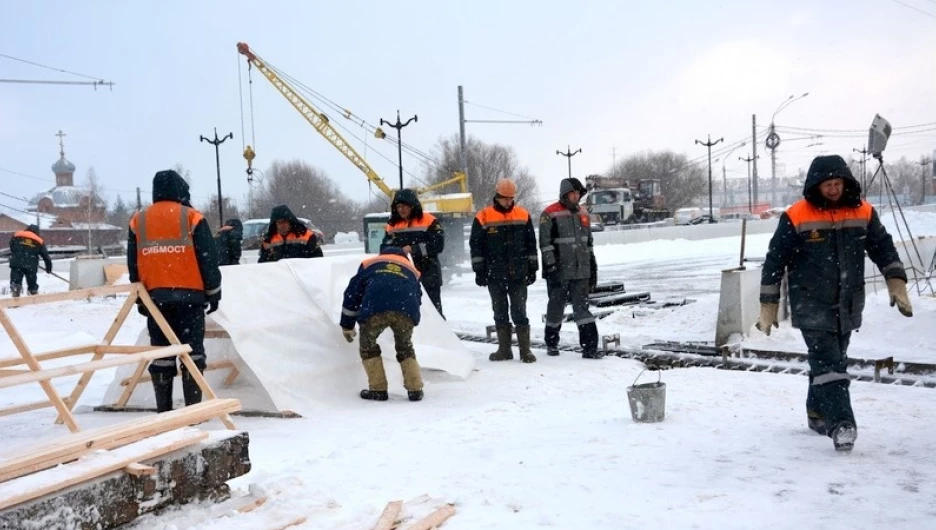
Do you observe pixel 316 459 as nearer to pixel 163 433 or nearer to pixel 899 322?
pixel 163 433

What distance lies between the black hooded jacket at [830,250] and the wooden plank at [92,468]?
135 inches

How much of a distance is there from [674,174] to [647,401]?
7940 centimetres

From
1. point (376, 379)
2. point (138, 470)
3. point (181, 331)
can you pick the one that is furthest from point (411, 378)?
point (138, 470)

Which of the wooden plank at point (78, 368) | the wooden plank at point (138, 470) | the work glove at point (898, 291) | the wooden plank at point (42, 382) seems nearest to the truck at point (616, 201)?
the work glove at point (898, 291)

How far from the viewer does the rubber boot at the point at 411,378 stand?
679 cm

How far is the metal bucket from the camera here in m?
5.31

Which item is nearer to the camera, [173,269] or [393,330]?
[173,269]

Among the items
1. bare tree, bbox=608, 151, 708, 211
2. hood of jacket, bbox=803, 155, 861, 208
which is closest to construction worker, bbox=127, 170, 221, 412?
hood of jacket, bbox=803, 155, 861, 208

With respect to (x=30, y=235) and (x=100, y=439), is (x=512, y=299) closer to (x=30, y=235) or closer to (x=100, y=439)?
(x=100, y=439)

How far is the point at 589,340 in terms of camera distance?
8.58m

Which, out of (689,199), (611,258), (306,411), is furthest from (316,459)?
(689,199)

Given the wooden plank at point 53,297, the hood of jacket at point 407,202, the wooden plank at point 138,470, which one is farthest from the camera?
the hood of jacket at point 407,202

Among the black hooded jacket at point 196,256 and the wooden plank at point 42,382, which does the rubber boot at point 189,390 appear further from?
the wooden plank at point 42,382

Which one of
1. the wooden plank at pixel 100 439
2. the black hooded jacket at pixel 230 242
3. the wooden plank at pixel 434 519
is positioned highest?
the black hooded jacket at pixel 230 242
